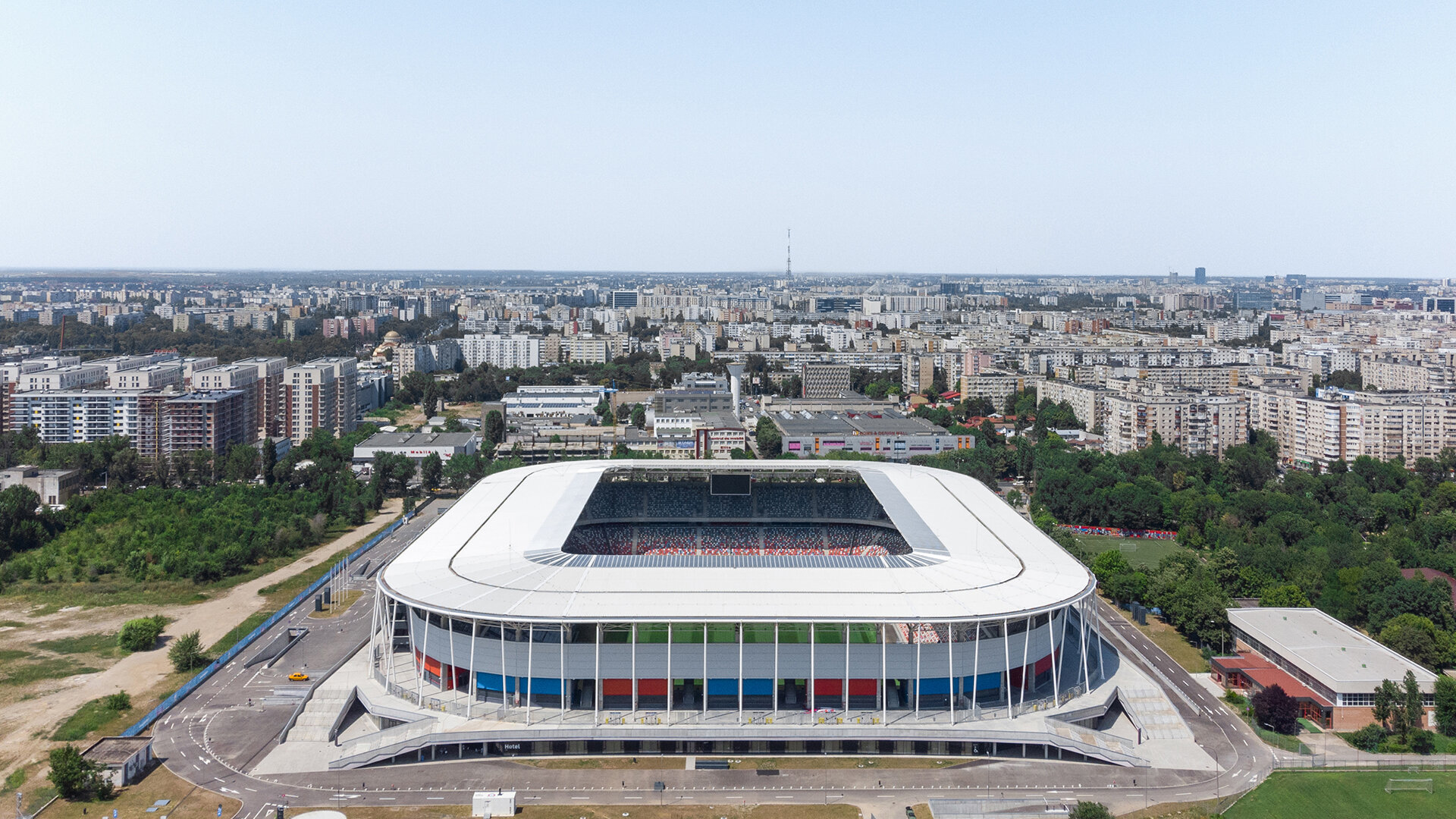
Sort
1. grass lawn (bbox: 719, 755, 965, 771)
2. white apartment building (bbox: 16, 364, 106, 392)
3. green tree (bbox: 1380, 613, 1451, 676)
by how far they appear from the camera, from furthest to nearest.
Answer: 1. white apartment building (bbox: 16, 364, 106, 392)
2. green tree (bbox: 1380, 613, 1451, 676)
3. grass lawn (bbox: 719, 755, 965, 771)

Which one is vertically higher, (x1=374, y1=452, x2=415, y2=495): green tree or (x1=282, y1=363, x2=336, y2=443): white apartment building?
(x1=282, y1=363, x2=336, y2=443): white apartment building

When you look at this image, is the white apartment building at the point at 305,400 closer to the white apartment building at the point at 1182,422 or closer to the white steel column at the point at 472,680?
the white steel column at the point at 472,680

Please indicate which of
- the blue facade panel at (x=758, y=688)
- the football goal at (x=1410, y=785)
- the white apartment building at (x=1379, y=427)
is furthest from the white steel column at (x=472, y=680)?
the white apartment building at (x=1379, y=427)

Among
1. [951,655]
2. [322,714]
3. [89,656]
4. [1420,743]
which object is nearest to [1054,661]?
[951,655]

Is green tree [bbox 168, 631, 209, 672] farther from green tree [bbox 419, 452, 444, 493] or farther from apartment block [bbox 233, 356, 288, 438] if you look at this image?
apartment block [bbox 233, 356, 288, 438]

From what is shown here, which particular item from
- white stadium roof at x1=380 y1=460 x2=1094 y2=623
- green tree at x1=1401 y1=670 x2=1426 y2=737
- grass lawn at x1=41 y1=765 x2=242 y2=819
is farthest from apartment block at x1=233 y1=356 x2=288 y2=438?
green tree at x1=1401 y1=670 x2=1426 y2=737

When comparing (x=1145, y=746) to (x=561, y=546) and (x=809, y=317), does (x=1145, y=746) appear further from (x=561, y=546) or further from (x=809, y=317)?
(x=809, y=317)

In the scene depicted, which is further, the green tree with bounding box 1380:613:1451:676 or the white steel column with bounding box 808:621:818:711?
the green tree with bounding box 1380:613:1451:676
